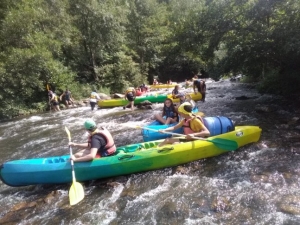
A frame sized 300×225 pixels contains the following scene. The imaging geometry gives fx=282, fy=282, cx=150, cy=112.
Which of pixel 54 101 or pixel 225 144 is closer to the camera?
pixel 225 144

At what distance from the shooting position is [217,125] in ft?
19.9

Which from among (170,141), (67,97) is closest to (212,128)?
(170,141)

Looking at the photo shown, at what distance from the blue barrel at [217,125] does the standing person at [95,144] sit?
2146mm

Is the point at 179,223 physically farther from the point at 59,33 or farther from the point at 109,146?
the point at 59,33

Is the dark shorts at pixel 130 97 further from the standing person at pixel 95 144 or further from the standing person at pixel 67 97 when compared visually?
the standing person at pixel 95 144

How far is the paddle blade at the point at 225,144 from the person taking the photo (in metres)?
5.61

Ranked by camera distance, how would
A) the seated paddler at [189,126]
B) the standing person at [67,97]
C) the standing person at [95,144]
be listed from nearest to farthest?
the standing person at [95,144], the seated paddler at [189,126], the standing person at [67,97]

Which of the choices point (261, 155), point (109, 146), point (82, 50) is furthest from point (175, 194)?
point (82, 50)

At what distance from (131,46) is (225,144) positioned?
811 inches

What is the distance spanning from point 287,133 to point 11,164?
6.01 metres

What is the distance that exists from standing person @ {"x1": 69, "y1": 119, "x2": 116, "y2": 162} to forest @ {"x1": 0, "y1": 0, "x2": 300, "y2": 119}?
6321 mm

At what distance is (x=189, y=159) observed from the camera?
17.8 feet

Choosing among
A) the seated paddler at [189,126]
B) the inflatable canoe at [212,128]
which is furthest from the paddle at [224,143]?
the inflatable canoe at [212,128]

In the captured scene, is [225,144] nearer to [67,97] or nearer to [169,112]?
[169,112]
